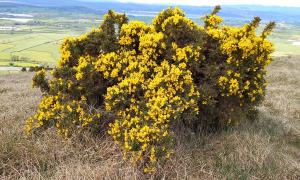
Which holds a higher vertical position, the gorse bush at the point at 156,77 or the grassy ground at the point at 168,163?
the gorse bush at the point at 156,77

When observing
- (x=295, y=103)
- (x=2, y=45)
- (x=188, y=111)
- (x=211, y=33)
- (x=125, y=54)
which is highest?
(x=211, y=33)

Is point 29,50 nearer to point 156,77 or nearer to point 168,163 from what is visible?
point 156,77

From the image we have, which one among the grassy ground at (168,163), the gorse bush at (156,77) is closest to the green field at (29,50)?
the gorse bush at (156,77)

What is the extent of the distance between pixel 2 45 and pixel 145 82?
76462 millimetres

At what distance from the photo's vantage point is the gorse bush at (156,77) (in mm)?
5359

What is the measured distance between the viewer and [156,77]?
5473 mm

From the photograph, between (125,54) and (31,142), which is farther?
(125,54)

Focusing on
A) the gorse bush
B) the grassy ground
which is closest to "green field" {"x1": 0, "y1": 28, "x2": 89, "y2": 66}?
the gorse bush

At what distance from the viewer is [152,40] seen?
232 inches

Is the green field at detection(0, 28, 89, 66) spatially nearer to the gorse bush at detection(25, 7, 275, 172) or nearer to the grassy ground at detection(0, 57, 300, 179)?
the gorse bush at detection(25, 7, 275, 172)

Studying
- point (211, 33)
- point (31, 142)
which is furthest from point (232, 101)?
point (31, 142)

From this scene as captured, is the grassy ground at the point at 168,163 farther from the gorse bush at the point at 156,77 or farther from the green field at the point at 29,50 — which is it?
the green field at the point at 29,50

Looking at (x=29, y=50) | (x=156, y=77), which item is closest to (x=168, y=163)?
(x=156, y=77)

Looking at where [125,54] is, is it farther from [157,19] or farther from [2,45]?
[2,45]
